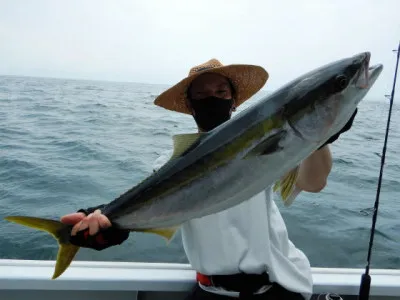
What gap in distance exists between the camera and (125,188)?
714 centimetres

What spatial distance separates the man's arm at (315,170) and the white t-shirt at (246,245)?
27 cm

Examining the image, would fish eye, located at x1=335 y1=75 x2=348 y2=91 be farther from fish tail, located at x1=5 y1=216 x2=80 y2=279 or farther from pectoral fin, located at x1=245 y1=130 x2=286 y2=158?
fish tail, located at x1=5 y1=216 x2=80 y2=279

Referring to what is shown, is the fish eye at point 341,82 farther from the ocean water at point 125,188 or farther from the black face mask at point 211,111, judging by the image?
the ocean water at point 125,188

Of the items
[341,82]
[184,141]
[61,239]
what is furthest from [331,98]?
[61,239]

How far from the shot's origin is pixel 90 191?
6.82 metres

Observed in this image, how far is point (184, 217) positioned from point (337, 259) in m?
3.52

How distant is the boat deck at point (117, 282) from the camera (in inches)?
121

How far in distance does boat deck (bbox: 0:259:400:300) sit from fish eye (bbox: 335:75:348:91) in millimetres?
2054

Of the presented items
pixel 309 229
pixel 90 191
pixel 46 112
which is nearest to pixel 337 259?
pixel 309 229

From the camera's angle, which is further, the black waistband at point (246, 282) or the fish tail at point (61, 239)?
the black waistband at point (246, 282)

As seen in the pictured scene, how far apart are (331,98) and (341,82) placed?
0.29 feet

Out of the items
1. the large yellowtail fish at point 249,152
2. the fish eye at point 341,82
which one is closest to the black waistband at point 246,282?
the large yellowtail fish at point 249,152

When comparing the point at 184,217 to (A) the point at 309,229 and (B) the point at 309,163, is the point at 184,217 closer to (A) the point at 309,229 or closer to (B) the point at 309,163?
(B) the point at 309,163

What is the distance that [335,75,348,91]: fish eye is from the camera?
181 cm
